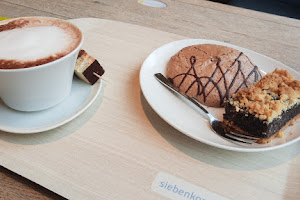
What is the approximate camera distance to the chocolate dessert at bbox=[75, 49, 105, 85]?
0.86 m

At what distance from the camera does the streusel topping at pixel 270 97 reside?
2.44 ft

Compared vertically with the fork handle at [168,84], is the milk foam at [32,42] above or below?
Result: above

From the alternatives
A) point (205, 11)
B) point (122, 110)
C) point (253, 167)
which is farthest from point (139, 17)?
point (253, 167)

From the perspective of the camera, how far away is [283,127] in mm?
799

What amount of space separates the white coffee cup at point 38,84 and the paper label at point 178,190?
0.39 metres

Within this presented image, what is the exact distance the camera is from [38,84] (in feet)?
2.30

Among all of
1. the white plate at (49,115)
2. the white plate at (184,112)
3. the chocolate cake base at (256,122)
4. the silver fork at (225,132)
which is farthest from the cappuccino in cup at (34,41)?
the chocolate cake base at (256,122)

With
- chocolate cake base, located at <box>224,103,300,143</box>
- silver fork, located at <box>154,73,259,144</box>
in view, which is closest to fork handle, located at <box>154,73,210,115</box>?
silver fork, located at <box>154,73,259,144</box>

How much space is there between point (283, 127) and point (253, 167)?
7.5 inches

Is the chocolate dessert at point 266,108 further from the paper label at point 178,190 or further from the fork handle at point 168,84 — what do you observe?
the paper label at point 178,190

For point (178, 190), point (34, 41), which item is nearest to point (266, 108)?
point (178, 190)

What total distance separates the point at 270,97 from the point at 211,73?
25cm

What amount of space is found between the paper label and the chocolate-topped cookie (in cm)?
37

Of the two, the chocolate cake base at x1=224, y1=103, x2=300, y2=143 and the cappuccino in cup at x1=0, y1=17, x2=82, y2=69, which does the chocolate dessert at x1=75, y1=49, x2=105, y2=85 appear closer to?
→ the cappuccino in cup at x1=0, y1=17, x2=82, y2=69
